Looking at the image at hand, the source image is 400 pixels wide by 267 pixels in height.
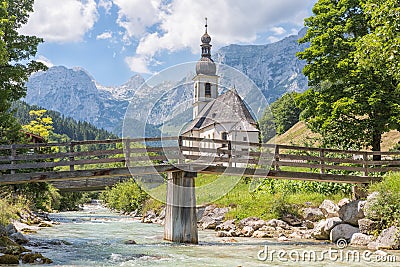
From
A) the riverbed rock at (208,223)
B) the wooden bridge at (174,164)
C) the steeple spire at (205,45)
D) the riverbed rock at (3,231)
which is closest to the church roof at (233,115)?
the wooden bridge at (174,164)

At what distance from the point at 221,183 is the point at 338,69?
935cm

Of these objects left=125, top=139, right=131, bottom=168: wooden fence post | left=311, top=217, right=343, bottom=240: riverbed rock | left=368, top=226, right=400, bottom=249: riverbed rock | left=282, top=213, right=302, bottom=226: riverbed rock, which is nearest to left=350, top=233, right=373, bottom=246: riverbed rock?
left=368, top=226, right=400, bottom=249: riverbed rock

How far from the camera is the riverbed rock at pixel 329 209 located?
2102 centimetres

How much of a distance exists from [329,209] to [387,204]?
17.0ft

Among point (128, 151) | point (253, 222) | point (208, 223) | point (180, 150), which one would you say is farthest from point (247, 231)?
point (128, 151)

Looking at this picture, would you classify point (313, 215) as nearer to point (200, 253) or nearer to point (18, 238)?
point (200, 253)

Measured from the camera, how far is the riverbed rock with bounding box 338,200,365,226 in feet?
60.6

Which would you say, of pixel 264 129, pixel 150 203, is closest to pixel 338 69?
pixel 264 129

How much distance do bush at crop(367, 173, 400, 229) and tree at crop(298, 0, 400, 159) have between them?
4.98 metres

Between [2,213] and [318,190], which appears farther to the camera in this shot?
[318,190]

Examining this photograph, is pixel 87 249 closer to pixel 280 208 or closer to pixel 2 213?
pixel 2 213

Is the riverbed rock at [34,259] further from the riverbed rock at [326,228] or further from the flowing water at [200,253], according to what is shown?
the riverbed rock at [326,228]

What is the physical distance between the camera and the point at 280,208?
23.8 meters

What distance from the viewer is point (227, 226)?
2412 cm
